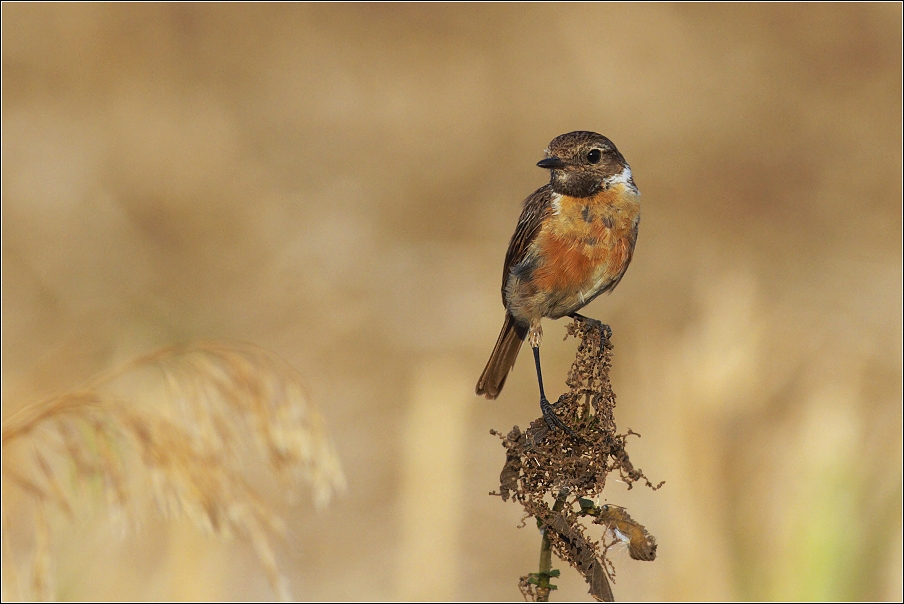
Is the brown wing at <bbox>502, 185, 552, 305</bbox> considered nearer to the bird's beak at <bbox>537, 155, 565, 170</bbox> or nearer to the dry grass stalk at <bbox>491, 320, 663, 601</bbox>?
the bird's beak at <bbox>537, 155, 565, 170</bbox>

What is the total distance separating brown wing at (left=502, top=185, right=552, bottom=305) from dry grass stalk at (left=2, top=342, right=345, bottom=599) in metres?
1.69

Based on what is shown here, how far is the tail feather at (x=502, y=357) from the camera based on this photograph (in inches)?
199

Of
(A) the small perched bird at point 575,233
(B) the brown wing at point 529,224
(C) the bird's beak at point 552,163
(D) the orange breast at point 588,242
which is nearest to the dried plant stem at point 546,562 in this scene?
(A) the small perched bird at point 575,233

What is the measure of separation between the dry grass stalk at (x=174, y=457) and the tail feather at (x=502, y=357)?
174 cm

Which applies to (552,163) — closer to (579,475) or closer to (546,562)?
(579,475)

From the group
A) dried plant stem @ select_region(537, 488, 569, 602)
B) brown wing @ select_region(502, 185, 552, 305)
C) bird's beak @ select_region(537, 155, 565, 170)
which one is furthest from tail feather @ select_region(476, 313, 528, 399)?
dried plant stem @ select_region(537, 488, 569, 602)

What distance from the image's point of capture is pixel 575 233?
4598 millimetres

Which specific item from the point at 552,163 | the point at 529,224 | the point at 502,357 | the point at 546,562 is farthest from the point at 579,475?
the point at 502,357

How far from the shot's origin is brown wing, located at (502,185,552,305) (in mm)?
4777

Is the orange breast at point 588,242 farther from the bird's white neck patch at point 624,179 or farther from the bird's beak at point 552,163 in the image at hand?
the bird's beak at point 552,163

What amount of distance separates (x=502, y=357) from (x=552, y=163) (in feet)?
3.29

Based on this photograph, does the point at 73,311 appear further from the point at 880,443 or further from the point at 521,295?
the point at 880,443

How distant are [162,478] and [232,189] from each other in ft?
23.3

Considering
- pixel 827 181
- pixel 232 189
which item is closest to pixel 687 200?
pixel 827 181
